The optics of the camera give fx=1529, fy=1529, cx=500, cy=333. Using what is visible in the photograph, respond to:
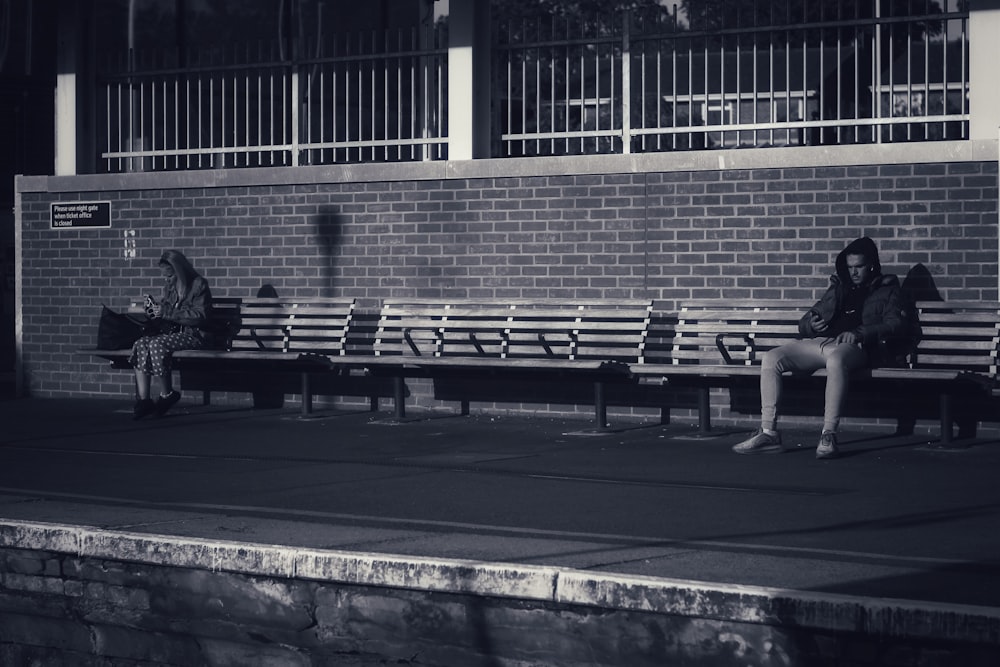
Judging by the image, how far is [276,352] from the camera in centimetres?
1140

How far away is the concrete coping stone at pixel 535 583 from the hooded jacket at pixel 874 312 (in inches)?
187

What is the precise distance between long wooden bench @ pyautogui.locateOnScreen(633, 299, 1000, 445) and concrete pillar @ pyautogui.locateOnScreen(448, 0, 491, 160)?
2.27 m

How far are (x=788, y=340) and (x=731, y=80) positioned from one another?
2318mm

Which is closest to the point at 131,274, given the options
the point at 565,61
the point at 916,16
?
the point at 565,61

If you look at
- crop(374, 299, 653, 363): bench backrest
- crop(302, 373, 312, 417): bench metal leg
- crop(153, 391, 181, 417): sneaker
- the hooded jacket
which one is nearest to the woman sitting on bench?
crop(153, 391, 181, 417): sneaker

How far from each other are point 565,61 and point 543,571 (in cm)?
750

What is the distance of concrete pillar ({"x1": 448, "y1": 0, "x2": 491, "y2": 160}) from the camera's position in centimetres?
1201

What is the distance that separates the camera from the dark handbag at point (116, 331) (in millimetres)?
11984

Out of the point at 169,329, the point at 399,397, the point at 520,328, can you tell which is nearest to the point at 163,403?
the point at 169,329

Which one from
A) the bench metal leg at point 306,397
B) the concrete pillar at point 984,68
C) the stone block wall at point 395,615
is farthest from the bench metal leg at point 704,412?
the stone block wall at point 395,615

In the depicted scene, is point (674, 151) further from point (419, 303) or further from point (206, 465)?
point (206, 465)

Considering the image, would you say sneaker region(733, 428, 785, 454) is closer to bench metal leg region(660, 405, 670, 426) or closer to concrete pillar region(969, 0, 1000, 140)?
bench metal leg region(660, 405, 670, 426)

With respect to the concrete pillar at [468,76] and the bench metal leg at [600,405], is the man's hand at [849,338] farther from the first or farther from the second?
the concrete pillar at [468,76]

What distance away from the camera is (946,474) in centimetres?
821
